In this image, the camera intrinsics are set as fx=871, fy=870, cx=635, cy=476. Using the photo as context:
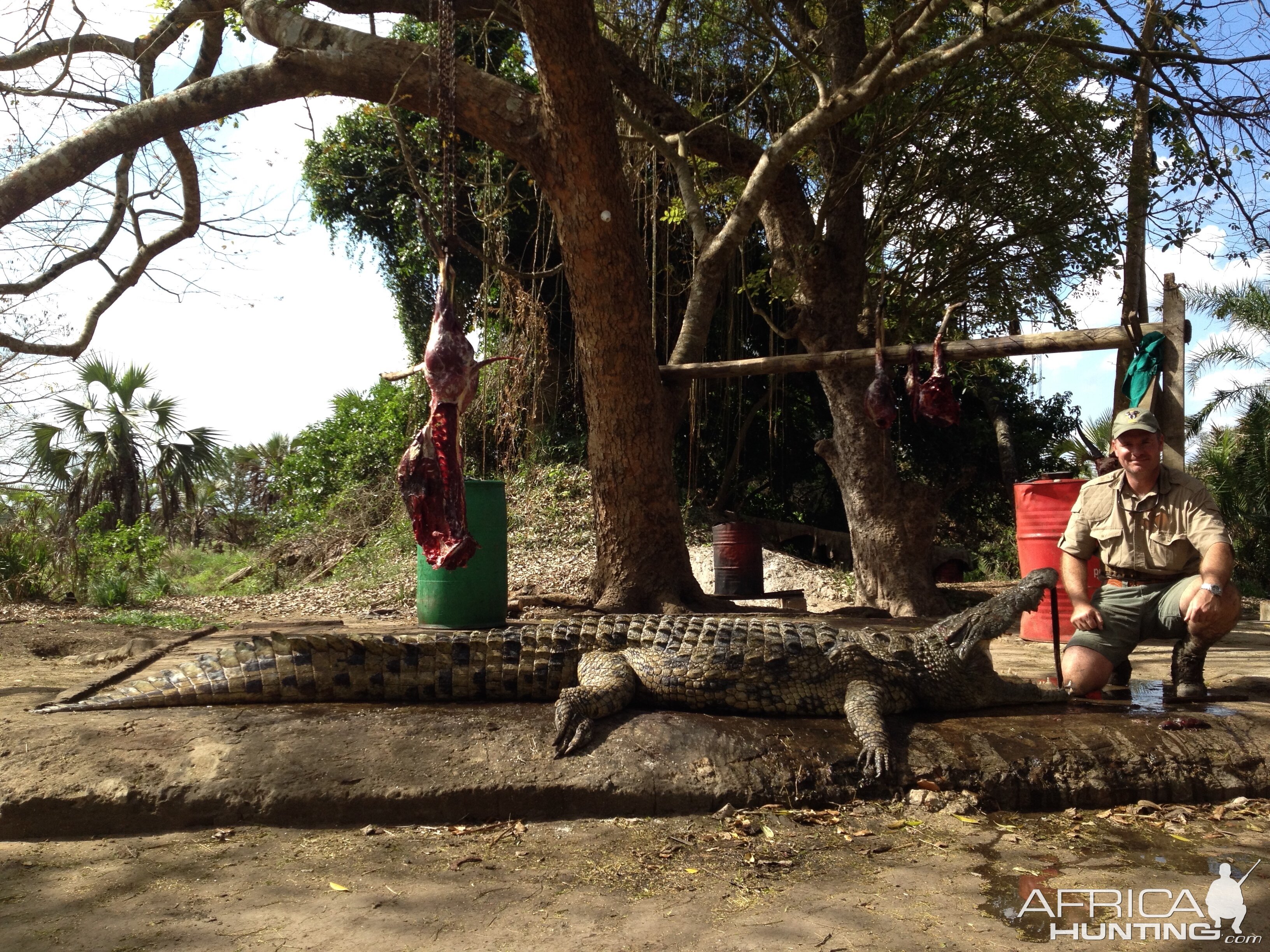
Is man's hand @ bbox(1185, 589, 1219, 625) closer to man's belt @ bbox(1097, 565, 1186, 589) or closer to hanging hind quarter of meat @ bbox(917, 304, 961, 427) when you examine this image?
man's belt @ bbox(1097, 565, 1186, 589)

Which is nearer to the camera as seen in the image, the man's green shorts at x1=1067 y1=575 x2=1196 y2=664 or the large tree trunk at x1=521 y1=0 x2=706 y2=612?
the man's green shorts at x1=1067 y1=575 x2=1196 y2=664

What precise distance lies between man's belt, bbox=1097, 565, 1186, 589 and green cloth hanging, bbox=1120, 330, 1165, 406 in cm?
117

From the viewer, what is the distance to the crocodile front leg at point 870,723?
3.38 m

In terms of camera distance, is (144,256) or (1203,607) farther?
(144,256)

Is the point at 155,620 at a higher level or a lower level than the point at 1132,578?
lower

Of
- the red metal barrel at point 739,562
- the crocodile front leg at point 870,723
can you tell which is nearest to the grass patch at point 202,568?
the red metal barrel at point 739,562

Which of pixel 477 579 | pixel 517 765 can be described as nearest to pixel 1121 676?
pixel 517 765

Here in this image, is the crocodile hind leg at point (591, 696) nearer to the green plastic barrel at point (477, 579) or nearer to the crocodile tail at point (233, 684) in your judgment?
the crocodile tail at point (233, 684)

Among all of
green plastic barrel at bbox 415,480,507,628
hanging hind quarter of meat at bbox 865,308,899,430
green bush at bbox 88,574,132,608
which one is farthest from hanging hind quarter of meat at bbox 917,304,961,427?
green bush at bbox 88,574,132,608

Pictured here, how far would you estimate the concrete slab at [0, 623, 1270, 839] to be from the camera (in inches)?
124

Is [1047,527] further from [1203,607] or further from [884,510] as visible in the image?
[1203,607]

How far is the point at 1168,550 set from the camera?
411 cm

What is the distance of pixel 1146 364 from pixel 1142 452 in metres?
1.08

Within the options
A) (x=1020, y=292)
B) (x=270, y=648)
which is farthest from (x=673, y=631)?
(x=1020, y=292)
